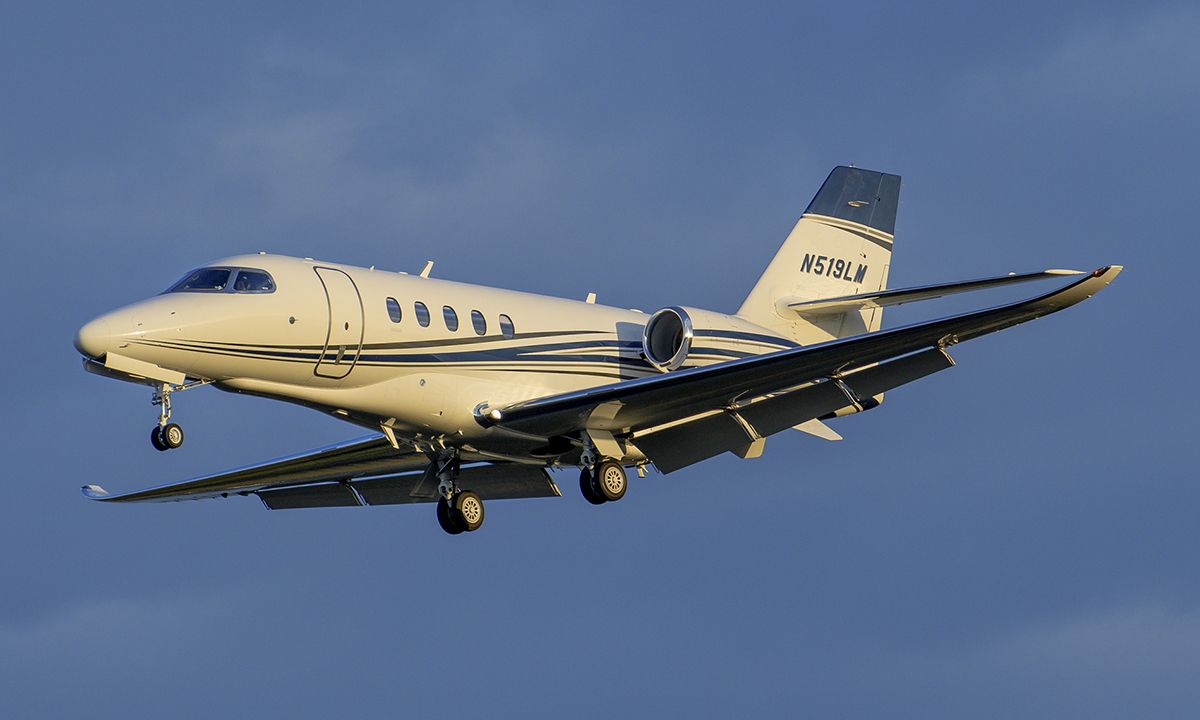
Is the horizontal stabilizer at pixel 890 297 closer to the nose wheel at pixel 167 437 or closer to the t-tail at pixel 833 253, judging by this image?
the t-tail at pixel 833 253

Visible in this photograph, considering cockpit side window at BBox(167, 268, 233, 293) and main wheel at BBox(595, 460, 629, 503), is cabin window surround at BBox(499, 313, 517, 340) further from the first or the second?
cockpit side window at BBox(167, 268, 233, 293)

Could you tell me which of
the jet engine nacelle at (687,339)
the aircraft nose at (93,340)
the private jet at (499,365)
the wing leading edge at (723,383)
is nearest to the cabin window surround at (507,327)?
the private jet at (499,365)

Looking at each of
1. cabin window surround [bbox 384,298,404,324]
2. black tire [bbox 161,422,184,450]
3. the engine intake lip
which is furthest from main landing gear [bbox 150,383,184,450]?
the engine intake lip

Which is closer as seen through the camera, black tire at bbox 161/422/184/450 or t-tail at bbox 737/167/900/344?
black tire at bbox 161/422/184/450

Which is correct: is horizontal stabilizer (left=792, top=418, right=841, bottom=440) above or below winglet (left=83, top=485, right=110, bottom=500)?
above

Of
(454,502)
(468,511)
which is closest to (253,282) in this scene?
(454,502)

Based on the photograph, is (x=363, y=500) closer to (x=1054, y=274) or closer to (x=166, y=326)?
(x=166, y=326)

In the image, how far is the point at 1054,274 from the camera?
2372cm

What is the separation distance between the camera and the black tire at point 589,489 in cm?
2808

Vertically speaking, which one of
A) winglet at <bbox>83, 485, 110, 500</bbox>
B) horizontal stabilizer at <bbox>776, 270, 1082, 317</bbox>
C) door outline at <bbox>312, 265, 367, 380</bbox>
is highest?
horizontal stabilizer at <bbox>776, 270, 1082, 317</bbox>

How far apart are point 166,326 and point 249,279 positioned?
56.9 inches

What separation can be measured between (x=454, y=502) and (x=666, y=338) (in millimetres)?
4108

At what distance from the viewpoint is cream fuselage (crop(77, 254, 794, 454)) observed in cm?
2538

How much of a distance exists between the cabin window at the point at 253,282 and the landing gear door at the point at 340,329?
0.78m
